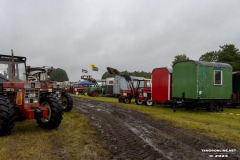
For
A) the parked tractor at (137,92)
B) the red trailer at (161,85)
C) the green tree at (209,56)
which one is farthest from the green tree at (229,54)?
the red trailer at (161,85)

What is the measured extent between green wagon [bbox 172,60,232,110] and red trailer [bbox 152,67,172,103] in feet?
1.79

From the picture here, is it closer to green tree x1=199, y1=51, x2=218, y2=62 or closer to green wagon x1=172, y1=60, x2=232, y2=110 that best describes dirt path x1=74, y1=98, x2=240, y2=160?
green wagon x1=172, y1=60, x2=232, y2=110

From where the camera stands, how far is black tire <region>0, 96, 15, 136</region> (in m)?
7.64

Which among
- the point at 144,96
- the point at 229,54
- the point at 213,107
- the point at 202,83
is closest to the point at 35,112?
the point at 202,83

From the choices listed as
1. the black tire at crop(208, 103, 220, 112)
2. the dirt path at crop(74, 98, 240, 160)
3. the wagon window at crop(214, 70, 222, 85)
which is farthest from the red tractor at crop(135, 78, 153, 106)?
the dirt path at crop(74, 98, 240, 160)

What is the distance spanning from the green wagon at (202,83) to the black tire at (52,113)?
9.58 meters

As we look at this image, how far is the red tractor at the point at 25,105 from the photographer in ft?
25.5

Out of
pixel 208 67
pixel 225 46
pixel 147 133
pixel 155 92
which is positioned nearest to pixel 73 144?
pixel 147 133

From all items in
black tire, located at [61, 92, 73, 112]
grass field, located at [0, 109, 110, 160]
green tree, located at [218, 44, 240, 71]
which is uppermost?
green tree, located at [218, 44, 240, 71]

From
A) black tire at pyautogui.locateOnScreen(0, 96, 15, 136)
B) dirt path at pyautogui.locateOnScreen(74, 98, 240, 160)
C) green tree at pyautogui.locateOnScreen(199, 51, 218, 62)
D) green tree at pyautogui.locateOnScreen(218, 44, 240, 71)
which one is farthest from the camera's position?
green tree at pyautogui.locateOnScreen(199, 51, 218, 62)

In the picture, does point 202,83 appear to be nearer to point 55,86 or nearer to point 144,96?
point 144,96

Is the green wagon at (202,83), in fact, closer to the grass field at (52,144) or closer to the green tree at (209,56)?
the grass field at (52,144)

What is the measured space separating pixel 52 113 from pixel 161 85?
11364mm

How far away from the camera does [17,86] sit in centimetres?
856
